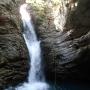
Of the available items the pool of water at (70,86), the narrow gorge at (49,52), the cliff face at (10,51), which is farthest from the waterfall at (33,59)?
the cliff face at (10,51)

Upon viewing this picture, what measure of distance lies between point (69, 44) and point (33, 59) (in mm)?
3027

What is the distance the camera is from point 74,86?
1398 cm

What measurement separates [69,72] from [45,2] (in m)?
9.36

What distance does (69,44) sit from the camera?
15320 millimetres

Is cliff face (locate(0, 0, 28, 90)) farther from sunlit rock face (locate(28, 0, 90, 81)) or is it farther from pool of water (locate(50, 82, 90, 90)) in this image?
pool of water (locate(50, 82, 90, 90))

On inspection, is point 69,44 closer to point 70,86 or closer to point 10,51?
point 70,86

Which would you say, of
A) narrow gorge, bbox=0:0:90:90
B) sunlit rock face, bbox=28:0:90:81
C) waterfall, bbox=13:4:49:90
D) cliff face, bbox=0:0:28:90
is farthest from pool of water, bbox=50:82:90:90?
cliff face, bbox=0:0:28:90

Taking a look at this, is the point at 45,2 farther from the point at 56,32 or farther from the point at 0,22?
the point at 0,22

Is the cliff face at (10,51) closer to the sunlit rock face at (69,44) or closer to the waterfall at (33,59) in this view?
the waterfall at (33,59)

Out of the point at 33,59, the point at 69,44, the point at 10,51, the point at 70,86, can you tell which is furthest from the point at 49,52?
the point at 10,51

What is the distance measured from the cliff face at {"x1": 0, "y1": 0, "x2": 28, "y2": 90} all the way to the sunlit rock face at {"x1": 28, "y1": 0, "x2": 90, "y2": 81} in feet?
6.67

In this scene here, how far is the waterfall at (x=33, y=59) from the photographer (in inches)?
537

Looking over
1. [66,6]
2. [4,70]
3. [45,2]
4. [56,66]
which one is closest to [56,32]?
[66,6]

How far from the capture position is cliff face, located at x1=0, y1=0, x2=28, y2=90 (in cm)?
1264
